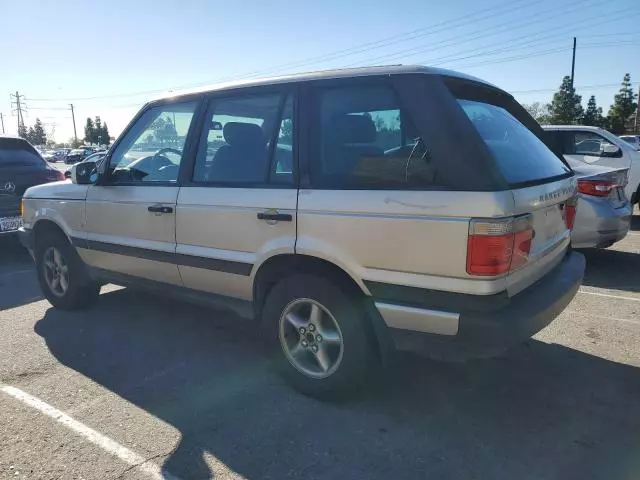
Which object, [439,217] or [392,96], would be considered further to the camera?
[392,96]

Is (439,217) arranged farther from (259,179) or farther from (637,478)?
(637,478)

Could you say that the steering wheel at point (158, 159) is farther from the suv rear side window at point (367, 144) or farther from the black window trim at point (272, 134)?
the suv rear side window at point (367, 144)

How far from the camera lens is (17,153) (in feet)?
25.6

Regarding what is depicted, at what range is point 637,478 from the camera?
7.98ft

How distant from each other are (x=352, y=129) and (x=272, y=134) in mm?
592

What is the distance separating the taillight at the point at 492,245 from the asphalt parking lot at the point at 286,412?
1.00m

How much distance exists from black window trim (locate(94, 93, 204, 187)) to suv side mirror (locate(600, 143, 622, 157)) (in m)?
7.31

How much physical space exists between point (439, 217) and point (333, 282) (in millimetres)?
780

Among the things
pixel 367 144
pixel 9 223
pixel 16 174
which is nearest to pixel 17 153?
pixel 16 174

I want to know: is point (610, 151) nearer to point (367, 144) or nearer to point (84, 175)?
point (367, 144)

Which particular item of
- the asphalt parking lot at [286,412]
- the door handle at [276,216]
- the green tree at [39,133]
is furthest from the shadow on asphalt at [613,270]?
the green tree at [39,133]

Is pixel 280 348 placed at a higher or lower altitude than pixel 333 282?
lower

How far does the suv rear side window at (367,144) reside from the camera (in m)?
2.68

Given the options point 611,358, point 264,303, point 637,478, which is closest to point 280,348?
point 264,303
